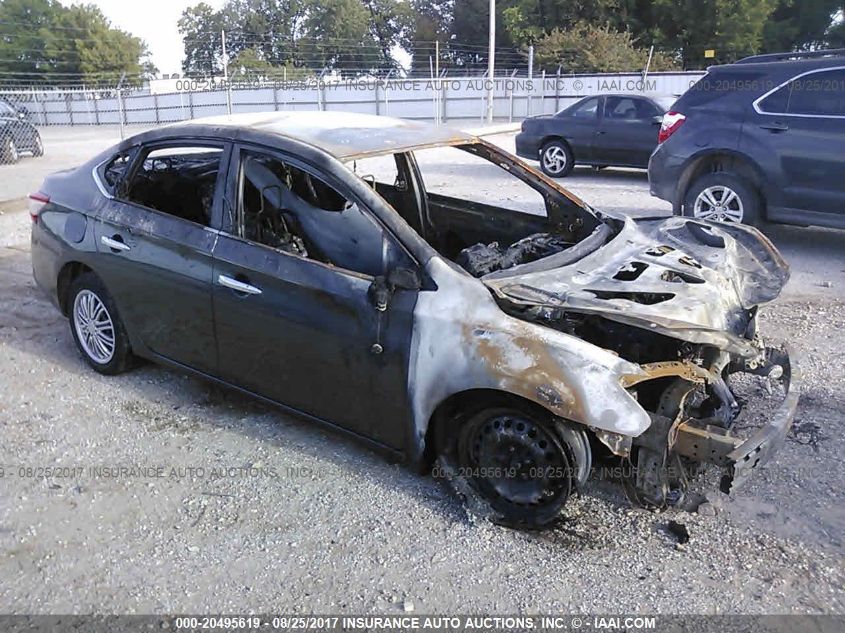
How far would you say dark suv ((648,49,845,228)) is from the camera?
694 cm

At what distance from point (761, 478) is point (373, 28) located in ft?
205

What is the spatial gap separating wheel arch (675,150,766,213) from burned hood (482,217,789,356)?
3.25m

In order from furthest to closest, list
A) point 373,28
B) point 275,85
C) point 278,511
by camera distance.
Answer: point 373,28, point 275,85, point 278,511

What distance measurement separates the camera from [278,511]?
3.37m

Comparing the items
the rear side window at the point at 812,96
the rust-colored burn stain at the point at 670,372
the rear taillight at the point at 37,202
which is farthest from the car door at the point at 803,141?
the rear taillight at the point at 37,202

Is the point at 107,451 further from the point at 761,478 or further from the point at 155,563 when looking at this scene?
the point at 761,478

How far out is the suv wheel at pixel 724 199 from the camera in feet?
24.3

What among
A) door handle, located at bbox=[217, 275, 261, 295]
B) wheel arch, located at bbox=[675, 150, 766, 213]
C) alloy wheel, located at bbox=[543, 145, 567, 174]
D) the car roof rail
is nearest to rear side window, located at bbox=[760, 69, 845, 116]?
the car roof rail

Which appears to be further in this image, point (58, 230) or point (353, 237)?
point (58, 230)

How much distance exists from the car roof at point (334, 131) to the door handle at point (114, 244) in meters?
0.64

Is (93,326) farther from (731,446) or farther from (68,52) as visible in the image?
(68,52)

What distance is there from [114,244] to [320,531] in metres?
2.21

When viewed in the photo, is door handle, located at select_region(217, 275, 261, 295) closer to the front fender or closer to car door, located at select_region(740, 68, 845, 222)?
the front fender

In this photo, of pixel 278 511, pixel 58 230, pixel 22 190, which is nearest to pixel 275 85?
pixel 22 190
